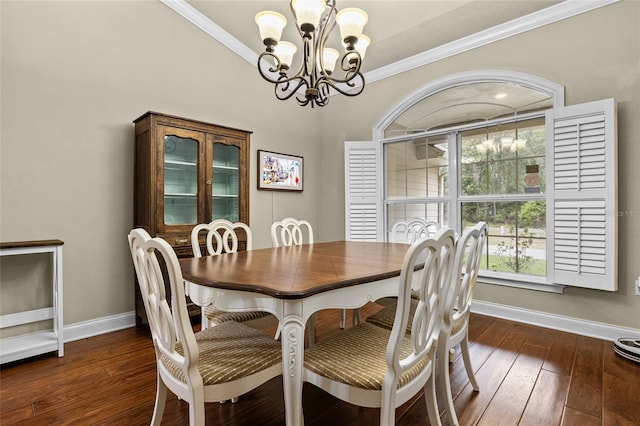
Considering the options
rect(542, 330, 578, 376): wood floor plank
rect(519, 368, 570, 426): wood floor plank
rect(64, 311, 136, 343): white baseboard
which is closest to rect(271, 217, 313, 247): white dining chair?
rect(64, 311, 136, 343): white baseboard

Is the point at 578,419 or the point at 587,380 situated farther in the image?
the point at 587,380

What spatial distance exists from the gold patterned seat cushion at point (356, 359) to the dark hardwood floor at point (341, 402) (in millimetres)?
483

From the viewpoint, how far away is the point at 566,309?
2.72 meters

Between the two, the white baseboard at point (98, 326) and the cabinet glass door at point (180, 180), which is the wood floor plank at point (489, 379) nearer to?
the cabinet glass door at point (180, 180)

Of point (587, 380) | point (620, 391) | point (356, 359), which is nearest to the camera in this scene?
point (356, 359)

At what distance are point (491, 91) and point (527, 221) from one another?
132cm

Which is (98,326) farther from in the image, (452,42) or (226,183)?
(452,42)

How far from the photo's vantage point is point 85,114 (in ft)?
8.55

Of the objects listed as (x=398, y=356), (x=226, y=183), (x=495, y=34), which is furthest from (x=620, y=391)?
(x=226, y=183)

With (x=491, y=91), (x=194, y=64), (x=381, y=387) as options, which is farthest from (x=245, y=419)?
(x=491, y=91)

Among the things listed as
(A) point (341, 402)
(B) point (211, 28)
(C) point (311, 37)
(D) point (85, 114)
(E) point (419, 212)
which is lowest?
(A) point (341, 402)

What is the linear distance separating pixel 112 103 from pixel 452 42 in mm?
3331

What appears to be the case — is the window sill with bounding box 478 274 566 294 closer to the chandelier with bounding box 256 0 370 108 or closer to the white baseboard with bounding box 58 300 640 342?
the white baseboard with bounding box 58 300 640 342

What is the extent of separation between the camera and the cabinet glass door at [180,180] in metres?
2.75
